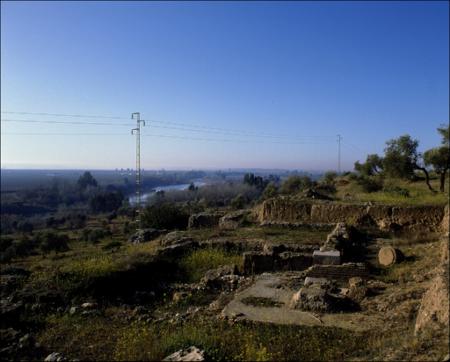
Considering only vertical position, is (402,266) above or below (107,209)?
above

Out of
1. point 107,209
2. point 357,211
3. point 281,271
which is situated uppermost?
point 357,211

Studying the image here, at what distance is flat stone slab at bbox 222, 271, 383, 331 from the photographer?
667 centimetres

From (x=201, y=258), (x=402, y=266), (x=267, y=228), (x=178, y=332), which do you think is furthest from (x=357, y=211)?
(x=178, y=332)

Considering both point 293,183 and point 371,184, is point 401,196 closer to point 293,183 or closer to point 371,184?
point 371,184

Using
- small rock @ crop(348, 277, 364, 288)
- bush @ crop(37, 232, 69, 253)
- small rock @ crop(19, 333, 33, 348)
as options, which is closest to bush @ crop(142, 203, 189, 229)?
bush @ crop(37, 232, 69, 253)

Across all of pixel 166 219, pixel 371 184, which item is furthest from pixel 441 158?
pixel 166 219

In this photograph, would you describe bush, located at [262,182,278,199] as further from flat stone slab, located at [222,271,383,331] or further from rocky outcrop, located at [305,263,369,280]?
flat stone slab, located at [222,271,383,331]

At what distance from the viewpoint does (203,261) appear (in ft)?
37.2

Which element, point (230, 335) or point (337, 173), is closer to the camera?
point (230, 335)

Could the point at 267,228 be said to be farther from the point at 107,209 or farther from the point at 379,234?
the point at 107,209

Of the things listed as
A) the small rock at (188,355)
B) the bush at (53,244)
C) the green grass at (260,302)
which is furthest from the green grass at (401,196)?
the bush at (53,244)

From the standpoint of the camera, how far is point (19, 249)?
31719 millimetres

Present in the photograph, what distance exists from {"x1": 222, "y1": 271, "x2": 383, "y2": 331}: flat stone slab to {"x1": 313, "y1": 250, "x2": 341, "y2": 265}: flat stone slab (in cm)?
185

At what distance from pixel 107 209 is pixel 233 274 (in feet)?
234
